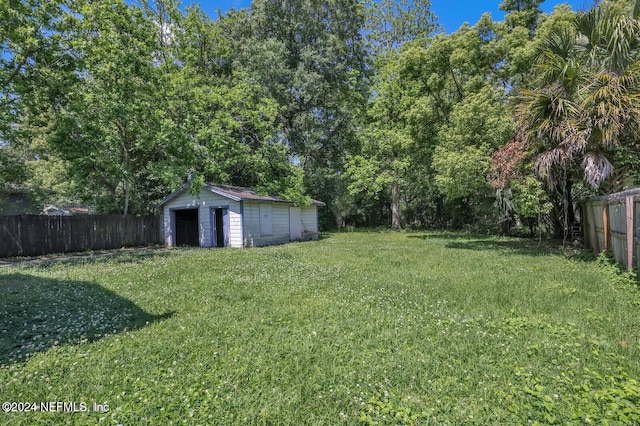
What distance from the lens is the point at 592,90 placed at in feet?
26.7

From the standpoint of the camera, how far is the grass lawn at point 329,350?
2561 mm

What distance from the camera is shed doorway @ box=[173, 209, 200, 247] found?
17.0 meters

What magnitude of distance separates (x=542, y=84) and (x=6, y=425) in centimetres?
1222

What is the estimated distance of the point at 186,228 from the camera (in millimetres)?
17672

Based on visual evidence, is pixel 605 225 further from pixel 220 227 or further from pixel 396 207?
pixel 396 207

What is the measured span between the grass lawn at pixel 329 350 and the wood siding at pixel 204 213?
26.3 ft

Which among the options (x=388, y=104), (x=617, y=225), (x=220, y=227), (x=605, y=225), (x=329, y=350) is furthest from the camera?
(x=388, y=104)

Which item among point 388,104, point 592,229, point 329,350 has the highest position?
point 388,104

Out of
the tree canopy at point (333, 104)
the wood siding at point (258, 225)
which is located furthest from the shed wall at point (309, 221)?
the tree canopy at point (333, 104)

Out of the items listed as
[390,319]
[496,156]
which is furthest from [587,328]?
[496,156]

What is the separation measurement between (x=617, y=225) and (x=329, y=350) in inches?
274

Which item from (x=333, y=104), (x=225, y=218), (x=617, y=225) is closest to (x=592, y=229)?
(x=617, y=225)

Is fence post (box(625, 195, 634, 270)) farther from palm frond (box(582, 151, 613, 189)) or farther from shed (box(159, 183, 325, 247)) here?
shed (box(159, 183, 325, 247))

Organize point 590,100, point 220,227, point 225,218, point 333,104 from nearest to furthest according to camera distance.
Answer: point 590,100
point 225,218
point 220,227
point 333,104
